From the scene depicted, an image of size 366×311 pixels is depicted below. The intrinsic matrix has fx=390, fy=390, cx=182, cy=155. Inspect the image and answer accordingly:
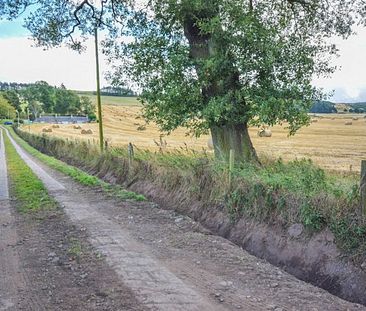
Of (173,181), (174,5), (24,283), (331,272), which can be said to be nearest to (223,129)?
(173,181)

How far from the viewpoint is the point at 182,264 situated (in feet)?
19.7

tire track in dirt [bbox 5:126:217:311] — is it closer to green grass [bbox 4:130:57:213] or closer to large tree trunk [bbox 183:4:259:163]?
green grass [bbox 4:130:57:213]

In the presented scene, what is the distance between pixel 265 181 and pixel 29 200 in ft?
22.7

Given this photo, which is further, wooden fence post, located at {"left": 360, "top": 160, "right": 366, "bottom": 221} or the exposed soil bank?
wooden fence post, located at {"left": 360, "top": 160, "right": 366, "bottom": 221}

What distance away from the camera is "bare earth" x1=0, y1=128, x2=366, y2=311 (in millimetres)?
4688

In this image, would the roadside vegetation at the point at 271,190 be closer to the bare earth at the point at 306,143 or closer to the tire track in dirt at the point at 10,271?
the bare earth at the point at 306,143

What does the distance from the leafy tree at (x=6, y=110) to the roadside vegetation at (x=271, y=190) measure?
456ft

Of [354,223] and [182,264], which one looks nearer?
[354,223]

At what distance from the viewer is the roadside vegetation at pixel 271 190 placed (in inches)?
232

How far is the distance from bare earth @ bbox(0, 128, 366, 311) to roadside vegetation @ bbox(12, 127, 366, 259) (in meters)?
0.87

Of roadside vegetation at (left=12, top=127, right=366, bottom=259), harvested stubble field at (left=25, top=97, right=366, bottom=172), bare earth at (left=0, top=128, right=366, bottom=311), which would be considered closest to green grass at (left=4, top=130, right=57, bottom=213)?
bare earth at (left=0, top=128, right=366, bottom=311)

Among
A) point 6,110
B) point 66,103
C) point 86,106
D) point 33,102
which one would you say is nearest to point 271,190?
point 86,106

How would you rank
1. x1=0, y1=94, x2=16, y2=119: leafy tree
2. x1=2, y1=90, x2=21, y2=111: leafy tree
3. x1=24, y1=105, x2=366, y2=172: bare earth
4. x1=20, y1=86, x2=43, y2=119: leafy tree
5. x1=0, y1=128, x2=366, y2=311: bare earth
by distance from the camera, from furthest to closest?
x1=2, y1=90, x2=21, y2=111: leafy tree < x1=0, y1=94, x2=16, y2=119: leafy tree < x1=20, y1=86, x2=43, y2=119: leafy tree < x1=24, y1=105, x2=366, y2=172: bare earth < x1=0, y1=128, x2=366, y2=311: bare earth

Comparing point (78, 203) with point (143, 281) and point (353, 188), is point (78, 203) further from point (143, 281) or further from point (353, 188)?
point (353, 188)
